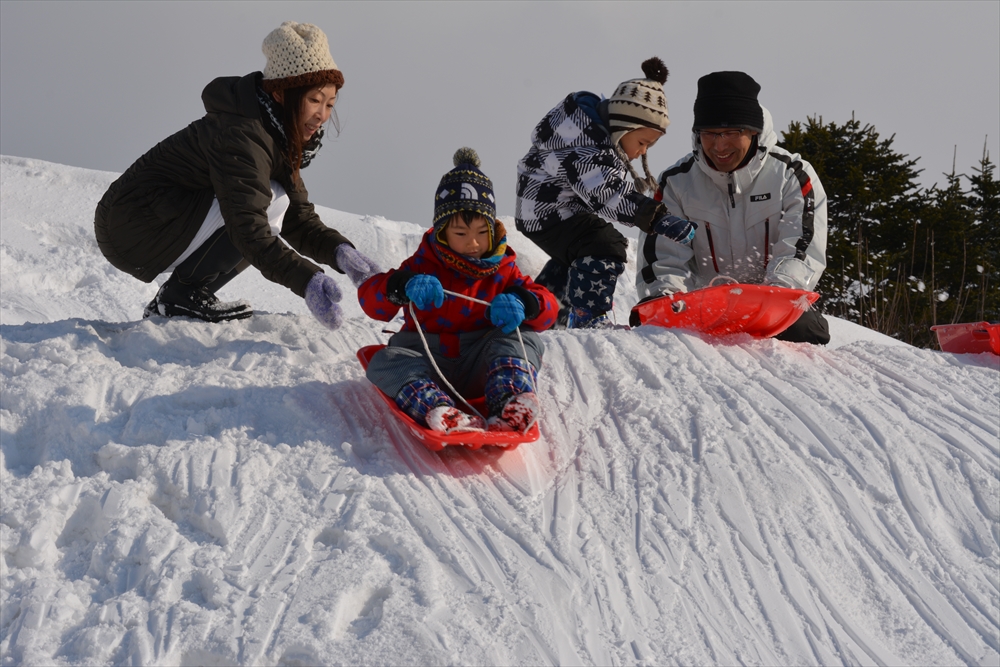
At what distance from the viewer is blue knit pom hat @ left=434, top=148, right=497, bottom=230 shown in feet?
9.46

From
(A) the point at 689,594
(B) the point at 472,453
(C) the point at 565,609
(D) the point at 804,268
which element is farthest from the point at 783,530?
(D) the point at 804,268

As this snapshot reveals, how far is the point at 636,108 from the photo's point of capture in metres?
3.86

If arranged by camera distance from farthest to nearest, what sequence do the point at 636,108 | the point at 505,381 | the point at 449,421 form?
1. the point at 636,108
2. the point at 505,381
3. the point at 449,421

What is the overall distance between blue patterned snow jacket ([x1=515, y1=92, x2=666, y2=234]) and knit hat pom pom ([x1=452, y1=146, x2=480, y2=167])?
0.71 m

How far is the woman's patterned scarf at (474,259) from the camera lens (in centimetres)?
292

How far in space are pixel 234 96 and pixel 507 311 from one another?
4.10 ft

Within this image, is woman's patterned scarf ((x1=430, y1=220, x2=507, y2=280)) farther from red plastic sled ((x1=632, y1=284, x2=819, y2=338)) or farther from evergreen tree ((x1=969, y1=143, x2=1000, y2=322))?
evergreen tree ((x1=969, y1=143, x2=1000, y2=322))

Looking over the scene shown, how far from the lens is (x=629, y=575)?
2217 mm

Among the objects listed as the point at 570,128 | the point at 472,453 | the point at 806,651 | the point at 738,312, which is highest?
the point at 570,128

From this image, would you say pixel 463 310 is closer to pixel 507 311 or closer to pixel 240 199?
pixel 507 311

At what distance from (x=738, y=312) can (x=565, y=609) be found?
5.80 ft

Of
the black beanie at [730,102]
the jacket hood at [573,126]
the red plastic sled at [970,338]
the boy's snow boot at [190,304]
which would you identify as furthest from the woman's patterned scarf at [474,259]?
the red plastic sled at [970,338]

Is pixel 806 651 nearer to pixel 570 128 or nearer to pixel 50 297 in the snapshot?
pixel 570 128

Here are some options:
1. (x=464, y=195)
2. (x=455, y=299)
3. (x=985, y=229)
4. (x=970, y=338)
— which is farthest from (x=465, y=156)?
(x=985, y=229)
